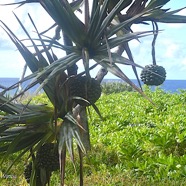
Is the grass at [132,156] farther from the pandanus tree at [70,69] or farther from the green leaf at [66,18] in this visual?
the green leaf at [66,18]

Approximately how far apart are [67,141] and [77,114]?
0.12 meters

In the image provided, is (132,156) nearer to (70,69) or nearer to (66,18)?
(70,69)

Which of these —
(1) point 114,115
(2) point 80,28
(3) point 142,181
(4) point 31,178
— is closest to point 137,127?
(1) point 114,115

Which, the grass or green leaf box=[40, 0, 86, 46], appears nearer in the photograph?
green leaf box=[40, 0, 86, 46]

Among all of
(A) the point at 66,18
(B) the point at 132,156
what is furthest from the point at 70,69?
(B) the point at 132,156

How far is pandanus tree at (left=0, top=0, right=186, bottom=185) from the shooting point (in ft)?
4.78

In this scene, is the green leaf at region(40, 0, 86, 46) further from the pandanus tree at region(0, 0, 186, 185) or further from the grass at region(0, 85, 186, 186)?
the grass at region(0, 85, 186, 186)

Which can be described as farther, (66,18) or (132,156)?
(132,156)

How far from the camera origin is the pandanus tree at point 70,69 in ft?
4.78

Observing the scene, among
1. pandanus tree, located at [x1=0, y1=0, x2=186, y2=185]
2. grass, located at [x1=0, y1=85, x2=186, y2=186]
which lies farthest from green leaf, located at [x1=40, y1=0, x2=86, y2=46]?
grass, located at [x1=0, y1=85, x2=186, y2=186]

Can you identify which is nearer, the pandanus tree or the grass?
the pandanus tree

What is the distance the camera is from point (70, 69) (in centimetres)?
167

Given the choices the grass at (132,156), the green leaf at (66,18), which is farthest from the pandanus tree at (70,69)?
the grass at (132,156)

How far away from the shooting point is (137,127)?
6.20 meters
